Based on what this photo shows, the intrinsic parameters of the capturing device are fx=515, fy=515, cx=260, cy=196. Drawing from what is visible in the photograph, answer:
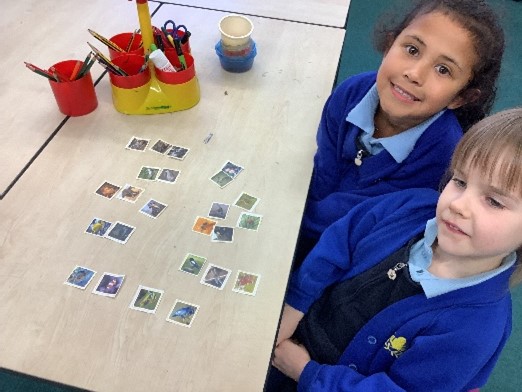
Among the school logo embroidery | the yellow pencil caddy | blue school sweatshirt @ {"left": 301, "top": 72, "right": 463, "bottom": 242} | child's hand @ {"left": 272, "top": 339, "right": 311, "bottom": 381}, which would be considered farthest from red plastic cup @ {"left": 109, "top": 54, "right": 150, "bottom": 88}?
the school logo embroidery

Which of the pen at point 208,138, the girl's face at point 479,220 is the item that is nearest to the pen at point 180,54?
the pen at point 208,138

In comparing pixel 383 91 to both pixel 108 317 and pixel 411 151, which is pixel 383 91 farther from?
pixel 108 317

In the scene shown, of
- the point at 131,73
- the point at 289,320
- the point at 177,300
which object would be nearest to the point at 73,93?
the point at 131,73

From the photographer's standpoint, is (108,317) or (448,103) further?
(448,103)

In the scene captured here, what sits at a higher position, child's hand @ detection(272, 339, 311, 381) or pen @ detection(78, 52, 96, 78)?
pen @ detection(78, 52, 96, 78)

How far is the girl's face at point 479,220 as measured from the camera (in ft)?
3.06

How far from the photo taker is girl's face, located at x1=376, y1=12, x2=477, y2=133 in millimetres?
1218

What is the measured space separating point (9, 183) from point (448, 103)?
1127mm

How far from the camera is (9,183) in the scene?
130 centimetres

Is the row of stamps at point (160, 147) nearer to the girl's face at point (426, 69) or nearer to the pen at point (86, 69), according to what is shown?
the pen at point (86, 69)

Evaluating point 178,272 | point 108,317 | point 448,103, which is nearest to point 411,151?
point 448,103

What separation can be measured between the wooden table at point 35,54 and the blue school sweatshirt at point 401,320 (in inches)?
31.8

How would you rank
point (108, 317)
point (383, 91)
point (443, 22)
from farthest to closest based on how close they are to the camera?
point (383, 91)
point (443, 22)
point (108, 317)

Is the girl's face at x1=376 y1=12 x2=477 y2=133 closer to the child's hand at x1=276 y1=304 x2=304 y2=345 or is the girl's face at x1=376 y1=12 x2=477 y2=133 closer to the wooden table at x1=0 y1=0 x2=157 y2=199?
the child's hand at x1=276 y1=304 x2=304 y2=345
